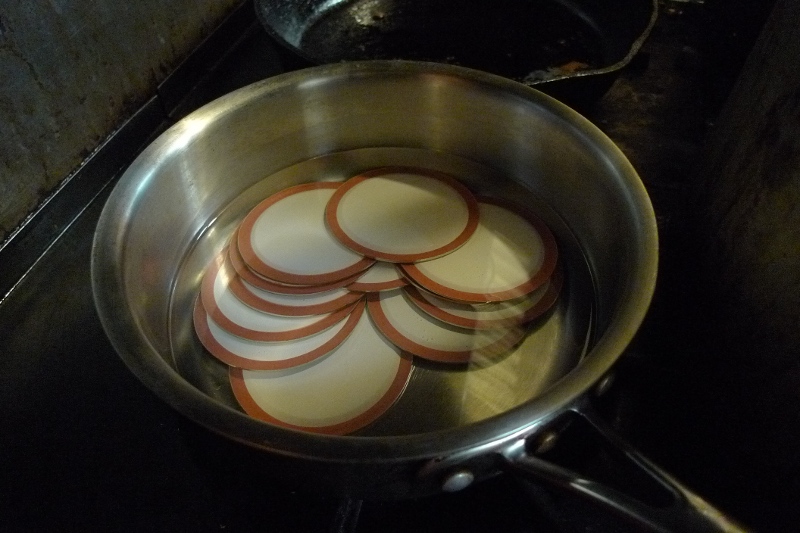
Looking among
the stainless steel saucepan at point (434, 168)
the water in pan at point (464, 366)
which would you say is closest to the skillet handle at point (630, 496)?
the stainless steel saucepan at point (434, 168)

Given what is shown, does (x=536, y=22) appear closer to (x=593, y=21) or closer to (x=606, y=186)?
(x=593, y=21)

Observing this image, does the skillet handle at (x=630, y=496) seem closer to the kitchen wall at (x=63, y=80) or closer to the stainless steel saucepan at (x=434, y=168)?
the stainless steel saucepan at (x=434, y=168)

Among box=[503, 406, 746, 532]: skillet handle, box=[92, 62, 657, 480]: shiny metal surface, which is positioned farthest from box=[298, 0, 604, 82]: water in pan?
box=[503, 406, 746, 532]: skillet handle

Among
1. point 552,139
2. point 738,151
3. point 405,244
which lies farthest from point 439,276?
point 738,151

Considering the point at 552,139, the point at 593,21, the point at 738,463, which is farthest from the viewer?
the point at 593,21

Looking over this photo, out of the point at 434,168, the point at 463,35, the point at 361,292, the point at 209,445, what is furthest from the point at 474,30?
the point at 209,445

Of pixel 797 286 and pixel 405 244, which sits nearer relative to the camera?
pixel 797 286

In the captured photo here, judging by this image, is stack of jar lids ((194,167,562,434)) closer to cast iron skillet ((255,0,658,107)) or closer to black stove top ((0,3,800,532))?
black stove top ((0,3,800,532))
